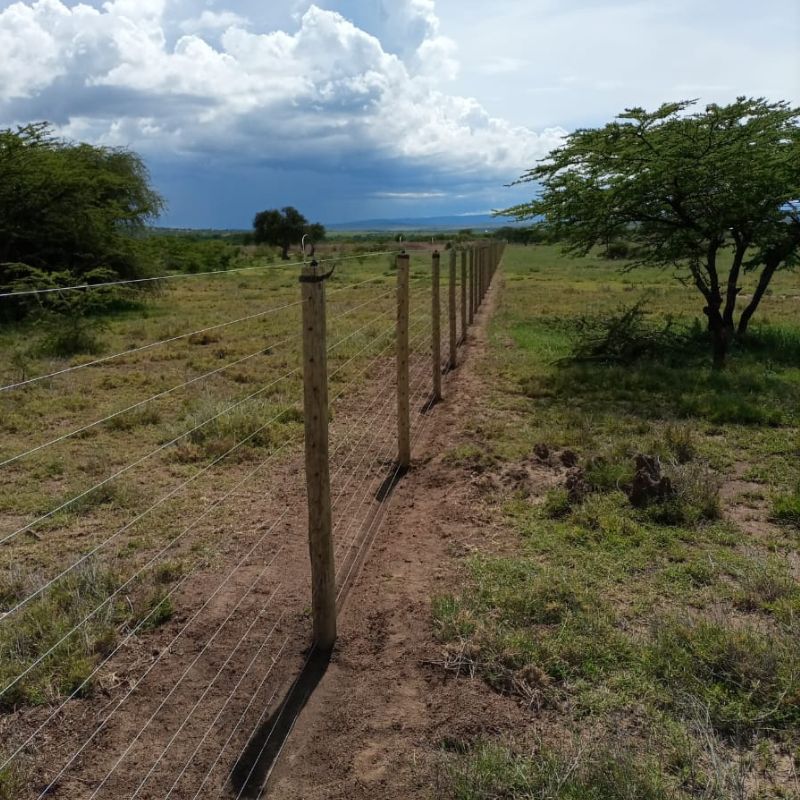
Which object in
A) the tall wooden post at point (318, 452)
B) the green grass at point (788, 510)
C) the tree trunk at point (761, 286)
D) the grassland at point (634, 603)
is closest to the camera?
the grassland at point (634, 603)

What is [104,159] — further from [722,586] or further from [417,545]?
[722,586]

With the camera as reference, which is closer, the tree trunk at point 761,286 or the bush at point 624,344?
the bush at point 624,344

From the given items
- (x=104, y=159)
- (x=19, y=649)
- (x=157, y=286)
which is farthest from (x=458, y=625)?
(x=104, y=159)

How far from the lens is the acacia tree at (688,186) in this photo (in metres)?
9.59

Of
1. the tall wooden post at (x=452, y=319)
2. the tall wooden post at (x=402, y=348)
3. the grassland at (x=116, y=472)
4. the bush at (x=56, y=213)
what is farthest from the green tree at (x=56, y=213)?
the tall wooden post at (x=402, y=348)

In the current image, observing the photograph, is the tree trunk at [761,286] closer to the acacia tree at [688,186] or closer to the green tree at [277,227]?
the acacia tree at [688,186]

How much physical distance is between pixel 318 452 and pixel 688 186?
8.38 m

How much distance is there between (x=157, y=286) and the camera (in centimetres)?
2216

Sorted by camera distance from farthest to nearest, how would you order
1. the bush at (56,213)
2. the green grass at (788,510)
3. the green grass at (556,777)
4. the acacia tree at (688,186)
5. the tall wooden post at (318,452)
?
the bush at (56,213) → the acacia tree at (688,186) → the green grass at (788,510) → the tall wooden post at (318,452) → the green grass at (556,777)

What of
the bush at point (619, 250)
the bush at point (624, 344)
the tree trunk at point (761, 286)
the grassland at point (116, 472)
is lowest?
the grassland at point (116, 472)

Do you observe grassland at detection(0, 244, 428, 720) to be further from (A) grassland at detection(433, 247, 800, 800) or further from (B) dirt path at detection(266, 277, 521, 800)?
(A) grassland at detection(433, 247, 800, 800)

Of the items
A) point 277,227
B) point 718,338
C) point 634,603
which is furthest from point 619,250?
point 277,227

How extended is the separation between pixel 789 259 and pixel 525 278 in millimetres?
18679

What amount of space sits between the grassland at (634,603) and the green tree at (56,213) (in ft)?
47.4
